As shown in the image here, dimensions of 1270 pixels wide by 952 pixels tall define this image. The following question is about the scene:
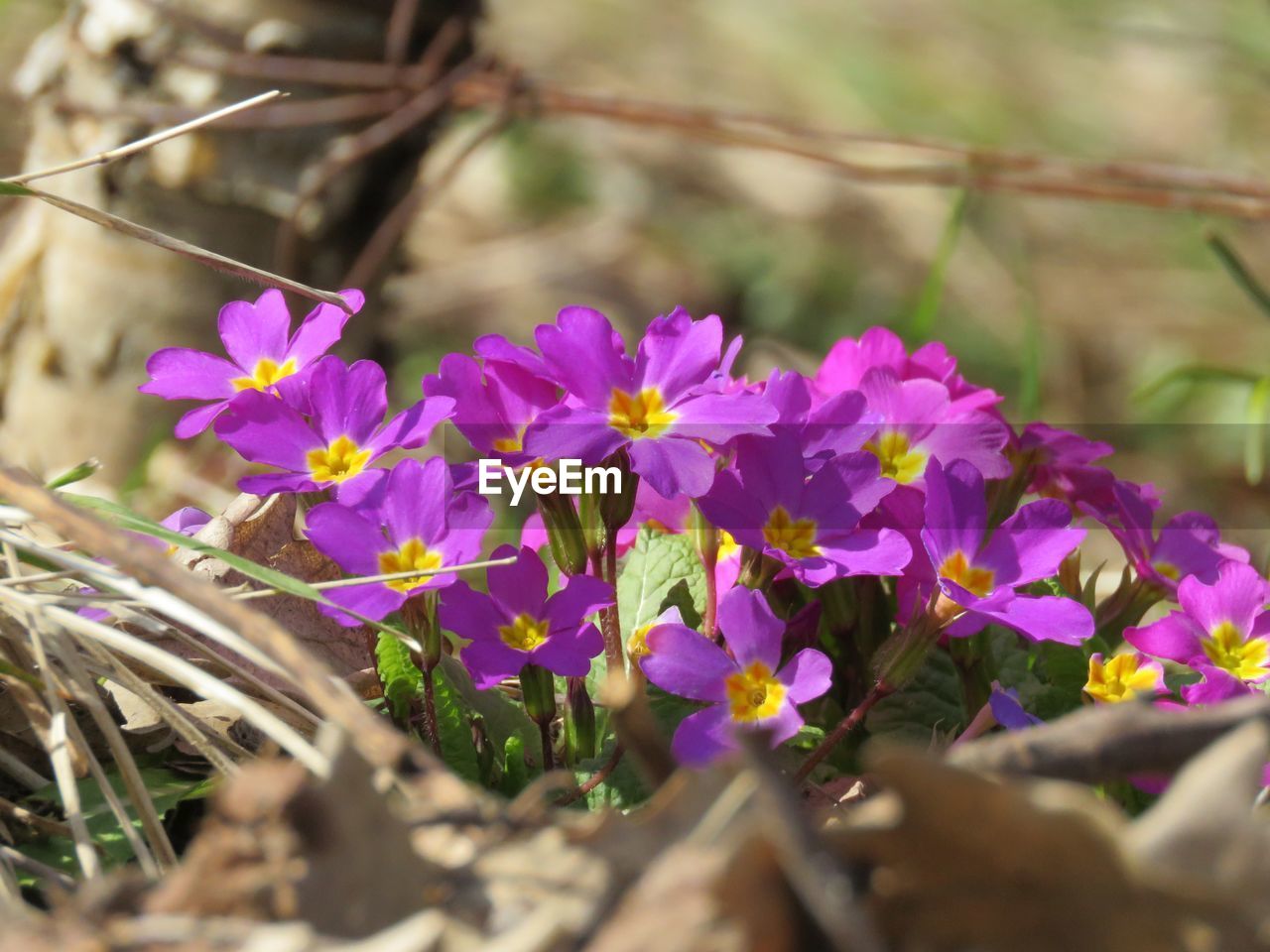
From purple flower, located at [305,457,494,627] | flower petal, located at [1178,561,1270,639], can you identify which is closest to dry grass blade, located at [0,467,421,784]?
purple flower, located at [305,457,494,627]

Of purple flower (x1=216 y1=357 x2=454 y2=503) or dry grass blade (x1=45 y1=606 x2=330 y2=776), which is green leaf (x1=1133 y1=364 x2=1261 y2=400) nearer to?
purple flower (x1=216 y1=357 x2=454 y2=503)

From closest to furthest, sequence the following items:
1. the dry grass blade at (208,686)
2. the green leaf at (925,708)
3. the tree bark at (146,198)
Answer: the dry grass blade at (208,686) → the green leaf at (925,708) → the tree bark at (146,198)

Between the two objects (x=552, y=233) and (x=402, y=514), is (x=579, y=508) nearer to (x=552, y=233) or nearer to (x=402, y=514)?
(x=402, y=514)

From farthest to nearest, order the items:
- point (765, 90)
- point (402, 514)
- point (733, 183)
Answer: point (765, 90), point (733, 183), point (402, 514)

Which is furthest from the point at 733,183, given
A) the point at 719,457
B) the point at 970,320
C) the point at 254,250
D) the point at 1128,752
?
the point at 1128,752

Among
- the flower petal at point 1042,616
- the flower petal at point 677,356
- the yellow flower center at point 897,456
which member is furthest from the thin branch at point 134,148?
the flower petal at point 1042,616

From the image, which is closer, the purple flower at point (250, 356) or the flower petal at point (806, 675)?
the flower petal at point (806, 675)

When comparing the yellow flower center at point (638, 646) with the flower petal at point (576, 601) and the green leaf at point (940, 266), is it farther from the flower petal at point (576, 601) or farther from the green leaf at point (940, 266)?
the green leaf at point (940, 266)

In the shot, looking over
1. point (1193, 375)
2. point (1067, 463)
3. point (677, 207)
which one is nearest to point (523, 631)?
point (1067, 463)

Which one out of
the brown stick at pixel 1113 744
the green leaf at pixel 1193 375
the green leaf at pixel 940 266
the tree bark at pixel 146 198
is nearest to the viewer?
the brown stick at pixel 1113 744
